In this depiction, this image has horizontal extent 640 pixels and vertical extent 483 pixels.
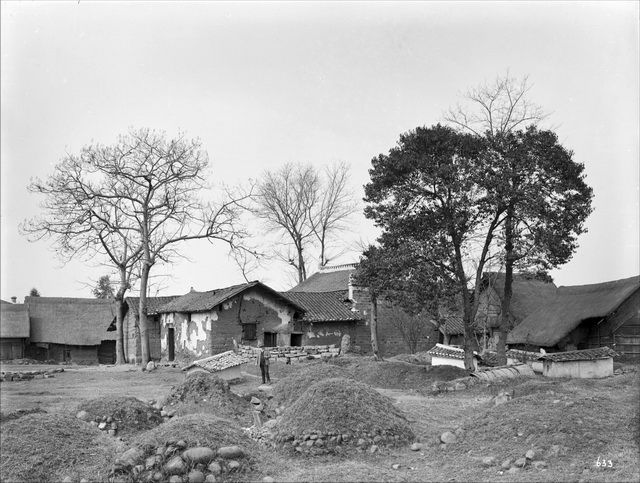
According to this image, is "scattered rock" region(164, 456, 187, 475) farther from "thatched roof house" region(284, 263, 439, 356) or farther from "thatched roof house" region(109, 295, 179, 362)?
"thatched roof house" region(109, 295, 179, 362)

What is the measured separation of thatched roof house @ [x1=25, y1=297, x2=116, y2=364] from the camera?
41750mm

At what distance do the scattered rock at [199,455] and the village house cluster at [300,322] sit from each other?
1515 cm

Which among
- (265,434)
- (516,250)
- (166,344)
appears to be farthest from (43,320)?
(265,434)

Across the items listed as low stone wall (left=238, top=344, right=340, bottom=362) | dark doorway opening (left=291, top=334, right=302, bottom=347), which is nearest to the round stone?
low stone wall (left=238, top=344, right=340, bottom=362)

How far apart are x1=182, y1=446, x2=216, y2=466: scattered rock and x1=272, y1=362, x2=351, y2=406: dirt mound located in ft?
19.1

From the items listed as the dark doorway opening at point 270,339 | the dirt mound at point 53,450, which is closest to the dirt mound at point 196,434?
the dirt mound at point 53,450

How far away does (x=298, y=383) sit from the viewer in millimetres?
16578

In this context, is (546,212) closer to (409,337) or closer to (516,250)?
(516,250)

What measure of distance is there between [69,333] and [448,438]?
35.8 metres

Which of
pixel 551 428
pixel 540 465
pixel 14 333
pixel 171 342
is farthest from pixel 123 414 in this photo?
pixel 14 333

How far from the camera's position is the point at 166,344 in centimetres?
3356

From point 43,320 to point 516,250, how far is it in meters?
32.1

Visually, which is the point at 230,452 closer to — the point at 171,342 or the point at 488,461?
the point at 488,461

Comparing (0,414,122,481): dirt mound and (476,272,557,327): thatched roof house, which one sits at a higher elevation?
(476,272,557,327): thatched roof house
